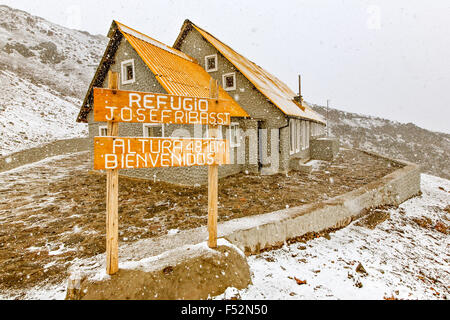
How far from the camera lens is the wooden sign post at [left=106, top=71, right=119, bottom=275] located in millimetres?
2877

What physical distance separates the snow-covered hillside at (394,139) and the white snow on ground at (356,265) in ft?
111

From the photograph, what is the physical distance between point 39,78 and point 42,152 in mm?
25281

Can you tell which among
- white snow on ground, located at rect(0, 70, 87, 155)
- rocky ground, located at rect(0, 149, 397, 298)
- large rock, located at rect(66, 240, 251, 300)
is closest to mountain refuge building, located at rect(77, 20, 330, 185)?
rocky ground, located at rect(0, 149, 397, 298)

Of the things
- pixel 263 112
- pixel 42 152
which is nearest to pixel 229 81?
pixel 263 112

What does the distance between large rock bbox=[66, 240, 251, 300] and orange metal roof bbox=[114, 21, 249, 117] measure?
22.6 ft

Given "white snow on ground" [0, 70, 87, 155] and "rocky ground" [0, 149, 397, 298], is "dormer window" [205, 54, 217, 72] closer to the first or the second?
"rocky ground" [0, 149, 397, 298]

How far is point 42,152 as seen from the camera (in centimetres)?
1627

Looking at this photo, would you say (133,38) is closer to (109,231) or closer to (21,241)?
(21,241)

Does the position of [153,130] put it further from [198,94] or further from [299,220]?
[299,220]
